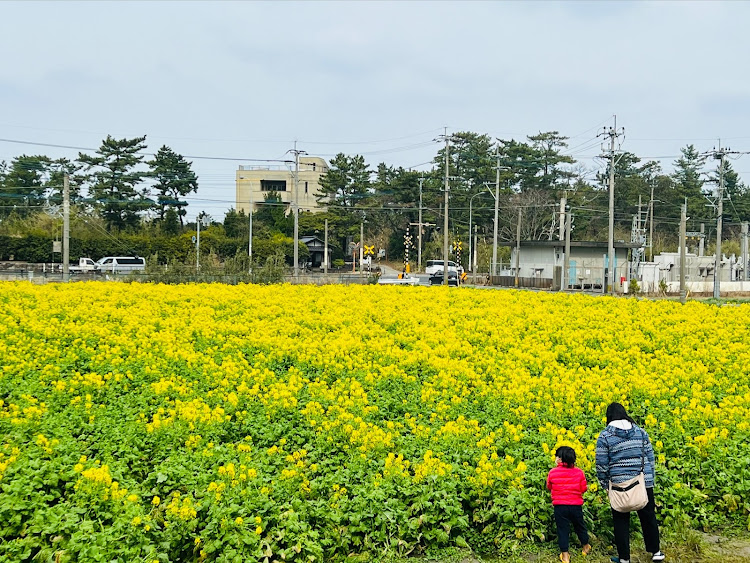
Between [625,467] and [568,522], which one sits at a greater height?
[625,467]

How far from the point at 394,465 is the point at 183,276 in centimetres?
2543

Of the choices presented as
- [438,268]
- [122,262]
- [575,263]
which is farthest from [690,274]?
[122,262]

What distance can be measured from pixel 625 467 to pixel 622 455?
0.10 meters

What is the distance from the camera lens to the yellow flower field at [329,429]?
580cm

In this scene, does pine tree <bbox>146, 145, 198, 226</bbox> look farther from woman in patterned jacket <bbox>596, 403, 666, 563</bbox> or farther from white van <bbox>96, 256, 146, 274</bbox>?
woman in patterned jacket <bbox>596, 403, 666, 563</bbox>

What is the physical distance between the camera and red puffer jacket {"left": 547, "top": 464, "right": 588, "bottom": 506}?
20.7 ft

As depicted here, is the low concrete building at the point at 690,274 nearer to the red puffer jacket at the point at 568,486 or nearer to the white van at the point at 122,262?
the white van at the point at 122,262

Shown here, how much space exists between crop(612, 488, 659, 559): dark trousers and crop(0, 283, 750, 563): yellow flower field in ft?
1.54

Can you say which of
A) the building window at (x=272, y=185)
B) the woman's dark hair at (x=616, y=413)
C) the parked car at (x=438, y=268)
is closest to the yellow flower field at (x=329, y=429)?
the woman's dark hair at (x=616, y=413)

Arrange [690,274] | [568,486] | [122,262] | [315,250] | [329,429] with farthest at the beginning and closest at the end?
1. [315,250]
2. [690,274]
3. [122,262]
4. [329,429]
5. [568,486]

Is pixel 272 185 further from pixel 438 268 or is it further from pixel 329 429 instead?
pixel 329 429

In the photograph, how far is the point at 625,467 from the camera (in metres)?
6.21

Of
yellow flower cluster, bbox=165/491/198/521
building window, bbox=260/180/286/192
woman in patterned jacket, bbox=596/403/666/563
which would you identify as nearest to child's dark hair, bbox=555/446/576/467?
woman in patterned jacket, bbox=596/403/666/563

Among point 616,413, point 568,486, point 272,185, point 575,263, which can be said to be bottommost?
point 568,486
